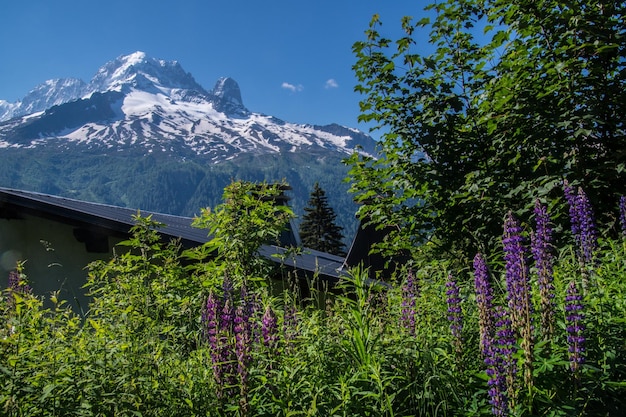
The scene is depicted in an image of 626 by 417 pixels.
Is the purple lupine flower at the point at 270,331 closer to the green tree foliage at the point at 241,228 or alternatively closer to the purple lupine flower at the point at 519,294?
the purple lupine flower at the point at 519,294

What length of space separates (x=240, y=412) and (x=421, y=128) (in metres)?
5.66

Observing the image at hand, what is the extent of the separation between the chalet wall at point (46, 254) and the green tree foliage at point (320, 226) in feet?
147

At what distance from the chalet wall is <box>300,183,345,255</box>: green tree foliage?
147 feet

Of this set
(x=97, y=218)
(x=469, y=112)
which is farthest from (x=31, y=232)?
(x=469, y=112)

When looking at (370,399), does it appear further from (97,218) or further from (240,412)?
(97,218)

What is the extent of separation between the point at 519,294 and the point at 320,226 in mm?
54093

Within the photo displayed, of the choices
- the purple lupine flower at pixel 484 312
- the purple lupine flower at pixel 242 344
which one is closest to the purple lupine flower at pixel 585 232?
the purple lupine flower at pixel 484 312

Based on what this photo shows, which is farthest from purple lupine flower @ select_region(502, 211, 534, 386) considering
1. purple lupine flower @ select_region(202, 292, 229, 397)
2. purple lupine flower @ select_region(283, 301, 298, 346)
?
purple lupine flower @ select_region(202, 292, 229, 397)

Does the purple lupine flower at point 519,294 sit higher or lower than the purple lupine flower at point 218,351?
higher

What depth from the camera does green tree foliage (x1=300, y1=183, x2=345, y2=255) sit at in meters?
55.7

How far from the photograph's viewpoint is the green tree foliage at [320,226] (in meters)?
55.7

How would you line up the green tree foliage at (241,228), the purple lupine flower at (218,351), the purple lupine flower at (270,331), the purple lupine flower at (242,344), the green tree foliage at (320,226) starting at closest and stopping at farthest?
the purple lupine flower at (242,344) < the purple lupine flower at (218,351) < the purple lupine flower at (270,331) < the green tree foliage at (241,228) < the green tree foliage at (320,226)

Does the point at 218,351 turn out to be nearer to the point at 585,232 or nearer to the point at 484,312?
the point at 484,312

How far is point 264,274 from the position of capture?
6.01 m
